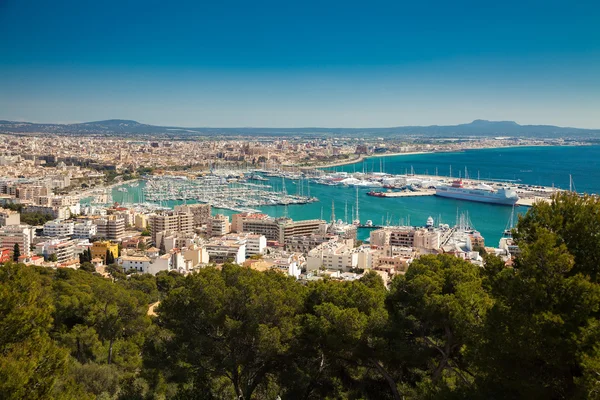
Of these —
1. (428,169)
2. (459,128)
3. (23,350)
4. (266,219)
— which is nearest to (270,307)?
(23,350)

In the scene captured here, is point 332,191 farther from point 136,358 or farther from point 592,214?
point 592,214

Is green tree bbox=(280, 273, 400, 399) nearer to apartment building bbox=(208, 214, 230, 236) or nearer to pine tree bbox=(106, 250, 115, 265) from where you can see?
pine tree bbox=(106, 250, 115, 265)

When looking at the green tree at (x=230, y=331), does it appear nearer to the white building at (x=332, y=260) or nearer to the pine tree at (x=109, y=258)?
the white building at (x=332, y=260)

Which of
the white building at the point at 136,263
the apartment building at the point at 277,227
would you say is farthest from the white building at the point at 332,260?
the apartment building at the point at 277,227

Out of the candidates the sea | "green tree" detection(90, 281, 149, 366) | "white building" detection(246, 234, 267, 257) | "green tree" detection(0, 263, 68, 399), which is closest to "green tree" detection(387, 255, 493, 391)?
"green tree" detection(0, 263, 68, 399)

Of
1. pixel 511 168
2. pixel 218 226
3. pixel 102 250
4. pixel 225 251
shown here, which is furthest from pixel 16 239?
pixel 511 168

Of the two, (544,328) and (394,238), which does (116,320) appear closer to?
(544,328)
